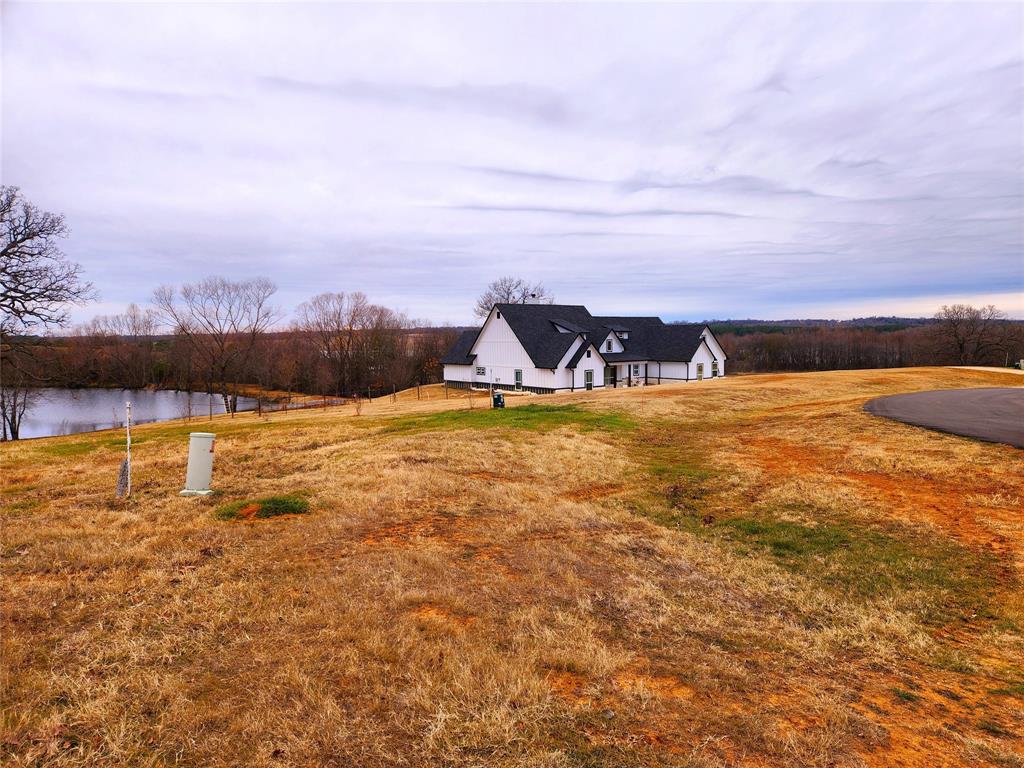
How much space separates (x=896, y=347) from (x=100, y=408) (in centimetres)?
11809

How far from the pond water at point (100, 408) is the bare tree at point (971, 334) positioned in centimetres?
9083

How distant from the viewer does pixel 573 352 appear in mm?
38875

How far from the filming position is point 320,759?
3.53 metres

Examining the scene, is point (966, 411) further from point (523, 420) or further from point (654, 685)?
point (654, 685)

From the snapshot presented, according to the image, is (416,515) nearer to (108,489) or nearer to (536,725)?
(536,725)

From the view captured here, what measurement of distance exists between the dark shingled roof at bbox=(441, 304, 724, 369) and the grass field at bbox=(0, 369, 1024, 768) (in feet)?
85.4

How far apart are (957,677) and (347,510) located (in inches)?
343

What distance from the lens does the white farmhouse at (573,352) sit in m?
38.8

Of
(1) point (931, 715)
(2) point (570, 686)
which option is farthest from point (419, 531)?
(1) point (931, 715)

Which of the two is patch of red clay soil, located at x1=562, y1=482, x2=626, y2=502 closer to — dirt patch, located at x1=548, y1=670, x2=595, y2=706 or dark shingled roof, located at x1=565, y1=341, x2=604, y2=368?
dirt patch, located at x1=548, y1=670, x2=595, y2=706

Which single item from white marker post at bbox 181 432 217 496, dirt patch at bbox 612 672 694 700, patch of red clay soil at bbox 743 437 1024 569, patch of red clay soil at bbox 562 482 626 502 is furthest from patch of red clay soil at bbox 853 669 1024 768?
white marker post at bbox 181 432 217 496

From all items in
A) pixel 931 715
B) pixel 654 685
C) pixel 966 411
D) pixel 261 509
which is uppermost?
pixel 966 411

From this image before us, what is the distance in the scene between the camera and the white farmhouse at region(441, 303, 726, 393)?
1529 inches

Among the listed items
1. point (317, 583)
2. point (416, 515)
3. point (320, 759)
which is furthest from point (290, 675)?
point (416, 515)
